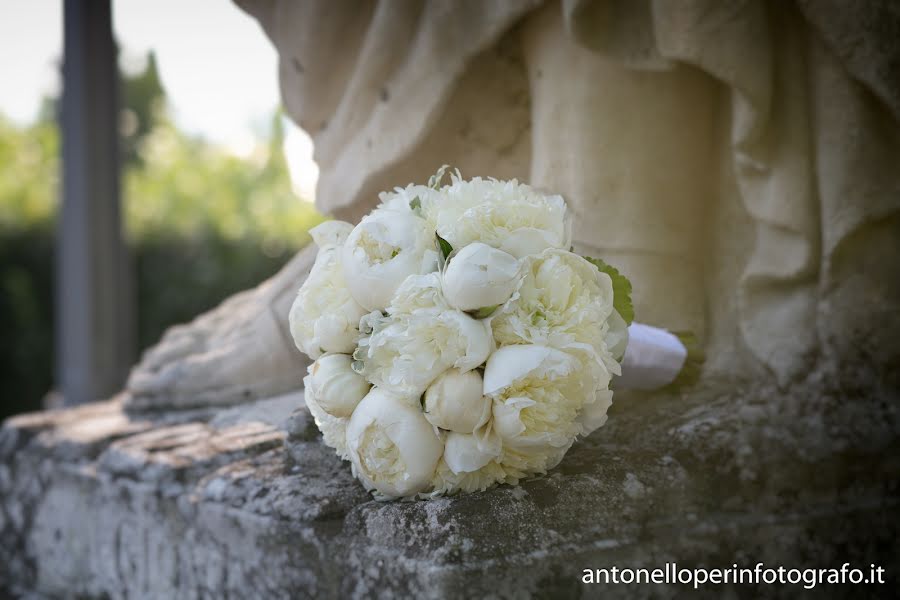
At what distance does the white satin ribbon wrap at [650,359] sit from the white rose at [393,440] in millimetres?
521

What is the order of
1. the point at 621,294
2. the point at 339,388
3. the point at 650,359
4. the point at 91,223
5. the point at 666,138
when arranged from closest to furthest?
the point at 339,388 < the point at 621,294 < the point at 650,359 < the point at 666,138 < the point at 91,223

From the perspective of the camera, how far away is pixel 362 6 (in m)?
1.94

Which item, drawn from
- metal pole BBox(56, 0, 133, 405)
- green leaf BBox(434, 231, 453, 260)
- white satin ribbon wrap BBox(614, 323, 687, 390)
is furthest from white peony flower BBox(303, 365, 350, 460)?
metal pole BBox(56, 0, 133, 405)

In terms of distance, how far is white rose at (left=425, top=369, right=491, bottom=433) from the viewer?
101 centimetres

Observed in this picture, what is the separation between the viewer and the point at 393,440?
Answer: 1037mm

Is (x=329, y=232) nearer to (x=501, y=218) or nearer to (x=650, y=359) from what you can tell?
(x=501, y=218)

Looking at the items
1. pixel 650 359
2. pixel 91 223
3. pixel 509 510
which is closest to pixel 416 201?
pixel 509 510

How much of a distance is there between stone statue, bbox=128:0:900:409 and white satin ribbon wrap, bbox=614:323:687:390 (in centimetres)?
15

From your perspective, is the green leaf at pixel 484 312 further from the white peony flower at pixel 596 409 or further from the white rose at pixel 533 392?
the white peony flower at pixel 596 409

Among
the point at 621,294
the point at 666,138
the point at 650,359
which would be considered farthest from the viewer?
the point at 666,138

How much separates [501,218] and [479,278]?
12cm

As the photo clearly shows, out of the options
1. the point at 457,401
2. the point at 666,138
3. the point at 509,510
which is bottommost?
the point at 509,510

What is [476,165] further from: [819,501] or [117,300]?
[117,300]

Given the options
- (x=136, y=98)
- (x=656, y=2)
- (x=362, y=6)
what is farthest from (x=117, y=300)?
(x=136, y=98)
